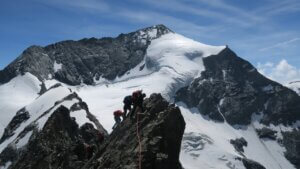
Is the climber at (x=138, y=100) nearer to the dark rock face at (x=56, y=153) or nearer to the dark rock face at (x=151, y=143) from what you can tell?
the dark rock face at (x=151, y=143)

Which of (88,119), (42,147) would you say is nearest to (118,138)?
(42,147)

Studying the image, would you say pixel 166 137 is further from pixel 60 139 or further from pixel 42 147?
pixel 60 139

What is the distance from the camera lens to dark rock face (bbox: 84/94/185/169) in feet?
91.1

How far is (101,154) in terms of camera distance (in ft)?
121

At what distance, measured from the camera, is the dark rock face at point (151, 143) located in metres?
27.8

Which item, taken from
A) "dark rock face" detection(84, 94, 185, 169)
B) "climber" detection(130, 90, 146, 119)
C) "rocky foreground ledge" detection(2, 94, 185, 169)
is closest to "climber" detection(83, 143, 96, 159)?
"rocky foreground ledge" detection(2, 94, 185, 169)

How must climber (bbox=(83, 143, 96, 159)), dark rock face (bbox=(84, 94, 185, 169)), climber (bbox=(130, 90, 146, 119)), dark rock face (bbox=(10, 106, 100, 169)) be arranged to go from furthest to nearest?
dark rock face (bbox=(10, 106, 100, 169))
climber (bbox=(83, 143, 96, 159))
climber (bbox=(130, 90, 146, 119))
dark rock face (bbox=(84, 94, 185, 169))

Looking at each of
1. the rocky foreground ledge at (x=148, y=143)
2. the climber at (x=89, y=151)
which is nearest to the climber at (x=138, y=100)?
the rocky foreground ledge at (x=148, y=143)

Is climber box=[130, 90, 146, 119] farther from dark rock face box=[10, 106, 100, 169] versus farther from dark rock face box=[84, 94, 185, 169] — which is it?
dark rock face box=[10, 106, 100, 169]

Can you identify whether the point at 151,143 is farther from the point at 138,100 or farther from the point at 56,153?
the point at 56,153

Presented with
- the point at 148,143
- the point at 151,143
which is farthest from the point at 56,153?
the point at 151,143

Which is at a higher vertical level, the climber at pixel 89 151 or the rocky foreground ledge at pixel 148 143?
the rocky foreground ledge at pixel 148 143

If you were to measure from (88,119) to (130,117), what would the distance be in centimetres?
12995

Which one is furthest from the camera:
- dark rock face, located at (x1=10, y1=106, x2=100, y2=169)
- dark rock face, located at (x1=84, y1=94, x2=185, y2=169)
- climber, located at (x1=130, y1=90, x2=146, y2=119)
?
dark rock face, located at (x1=10, y1=106, x2=100, y2=169)
